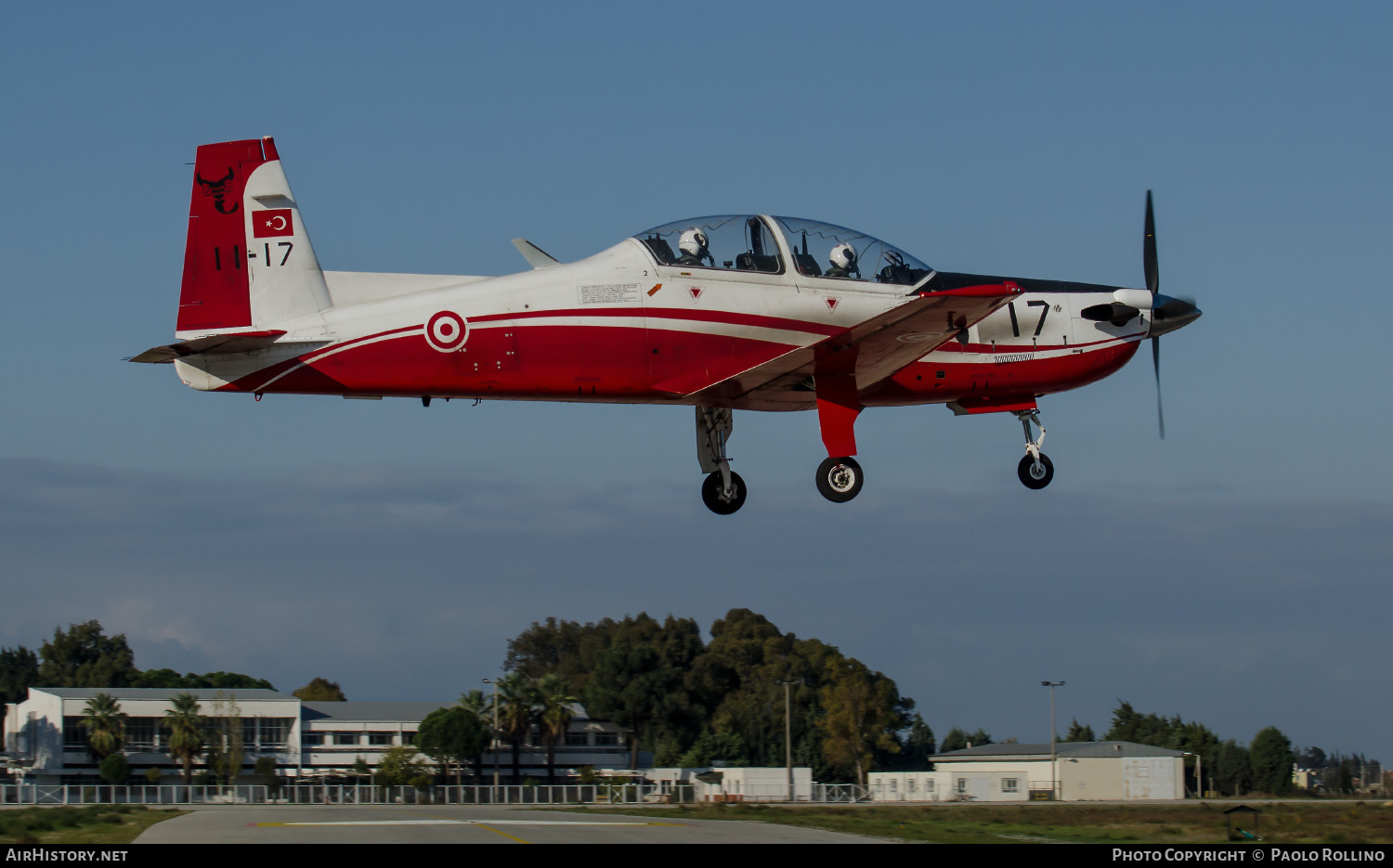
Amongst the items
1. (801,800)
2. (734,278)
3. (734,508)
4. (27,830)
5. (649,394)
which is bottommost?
(801,800)

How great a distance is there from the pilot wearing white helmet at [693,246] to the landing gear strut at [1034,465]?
5.34 metres

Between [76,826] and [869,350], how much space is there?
56.1 ft

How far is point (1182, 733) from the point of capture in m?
67.1

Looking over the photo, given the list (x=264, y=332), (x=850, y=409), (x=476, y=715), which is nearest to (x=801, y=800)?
(x=476, y=715)

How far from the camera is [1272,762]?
53.2m

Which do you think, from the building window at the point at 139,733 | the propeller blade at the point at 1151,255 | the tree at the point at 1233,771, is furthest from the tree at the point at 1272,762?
the building window at the point at 139,733

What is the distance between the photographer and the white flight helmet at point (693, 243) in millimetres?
16328

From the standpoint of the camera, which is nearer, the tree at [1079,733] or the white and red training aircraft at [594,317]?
the white and red training aircraft at [594,317]

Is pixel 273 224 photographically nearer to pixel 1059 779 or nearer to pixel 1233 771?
pixel 1059 779

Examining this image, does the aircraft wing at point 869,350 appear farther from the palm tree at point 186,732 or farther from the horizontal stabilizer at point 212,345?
the palm tree at point 186,732

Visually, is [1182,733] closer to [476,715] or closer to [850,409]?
[476,715]

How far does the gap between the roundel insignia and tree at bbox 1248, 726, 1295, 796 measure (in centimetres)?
4681

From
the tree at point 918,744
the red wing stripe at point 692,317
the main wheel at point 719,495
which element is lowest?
the tree at point 918,744

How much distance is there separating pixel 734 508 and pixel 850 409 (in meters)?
2.35
